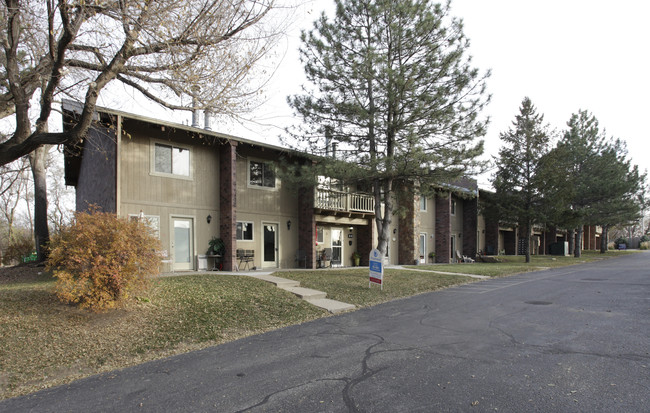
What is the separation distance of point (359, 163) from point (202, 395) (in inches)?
402

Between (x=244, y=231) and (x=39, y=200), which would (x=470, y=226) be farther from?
(x=39, y=200)

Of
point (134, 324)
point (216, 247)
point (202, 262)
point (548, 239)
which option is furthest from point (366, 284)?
point (548, 239)

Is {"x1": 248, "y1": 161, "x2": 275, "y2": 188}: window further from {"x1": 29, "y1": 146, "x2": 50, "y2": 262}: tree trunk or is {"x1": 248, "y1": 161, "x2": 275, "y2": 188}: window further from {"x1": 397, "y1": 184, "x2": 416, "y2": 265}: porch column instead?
{"x1": 29, "y1": 146, "x2": 50, "y2": 262}: tree trunk

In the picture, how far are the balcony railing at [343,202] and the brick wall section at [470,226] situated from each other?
12205 millimetres

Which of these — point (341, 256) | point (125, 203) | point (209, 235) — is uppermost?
point (125, 203)

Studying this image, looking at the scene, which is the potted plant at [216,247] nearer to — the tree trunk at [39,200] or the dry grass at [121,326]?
the dry grass at [121,326]

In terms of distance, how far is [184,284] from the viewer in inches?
419

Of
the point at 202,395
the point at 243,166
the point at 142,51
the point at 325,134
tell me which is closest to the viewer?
the point at 202,395

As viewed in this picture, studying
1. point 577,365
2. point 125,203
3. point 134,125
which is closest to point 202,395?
point 577,365

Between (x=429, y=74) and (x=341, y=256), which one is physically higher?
(x=429, y=74)

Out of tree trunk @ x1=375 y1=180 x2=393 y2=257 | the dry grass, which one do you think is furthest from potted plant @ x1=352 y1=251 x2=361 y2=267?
the dry grass

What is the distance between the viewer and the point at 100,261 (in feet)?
24.4

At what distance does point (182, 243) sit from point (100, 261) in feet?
25.0

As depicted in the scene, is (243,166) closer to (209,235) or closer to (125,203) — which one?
(209,235)
